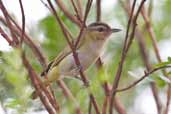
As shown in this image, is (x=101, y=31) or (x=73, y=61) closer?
(x=73, y=61)

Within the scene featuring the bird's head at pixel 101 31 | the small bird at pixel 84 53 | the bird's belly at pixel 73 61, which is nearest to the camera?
the small bird at pixel 84 53

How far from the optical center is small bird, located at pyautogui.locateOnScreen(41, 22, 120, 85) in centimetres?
190

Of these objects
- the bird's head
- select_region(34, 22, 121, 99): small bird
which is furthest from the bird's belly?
the bird's head

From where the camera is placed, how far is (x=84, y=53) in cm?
227

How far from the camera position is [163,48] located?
2.38 metres

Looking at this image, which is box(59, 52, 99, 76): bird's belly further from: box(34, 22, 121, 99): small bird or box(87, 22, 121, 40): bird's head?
box(87, 22, 121, 40): bird's head

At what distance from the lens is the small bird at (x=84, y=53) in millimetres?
1895

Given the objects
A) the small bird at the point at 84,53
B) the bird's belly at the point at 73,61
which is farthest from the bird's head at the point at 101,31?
the bird's belly at the point at 73,61

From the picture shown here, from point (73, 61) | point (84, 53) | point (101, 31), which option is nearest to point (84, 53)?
point (84, 53)

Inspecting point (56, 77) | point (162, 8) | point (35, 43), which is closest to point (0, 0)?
point (35, 43)

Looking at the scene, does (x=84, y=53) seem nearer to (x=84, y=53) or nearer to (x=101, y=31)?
(x=84, y=53)

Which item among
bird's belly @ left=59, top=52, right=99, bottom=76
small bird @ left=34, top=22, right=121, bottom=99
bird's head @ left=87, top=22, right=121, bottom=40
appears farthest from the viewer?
bird's head @ left=87, top=22, right=121, bottom=40

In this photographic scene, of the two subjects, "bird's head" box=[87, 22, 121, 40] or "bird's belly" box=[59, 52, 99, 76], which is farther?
"bird's head" box=[87, 22, 121, 40]

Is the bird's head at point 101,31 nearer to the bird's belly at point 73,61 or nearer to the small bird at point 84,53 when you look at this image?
the small bird at point 84,53
